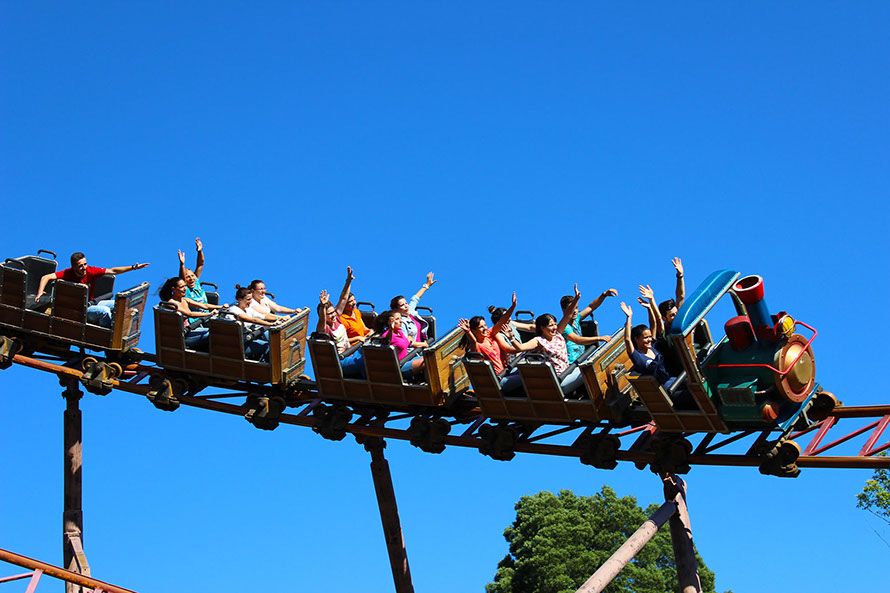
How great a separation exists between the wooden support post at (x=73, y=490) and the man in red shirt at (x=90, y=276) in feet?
3.86

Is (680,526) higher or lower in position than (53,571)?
lower

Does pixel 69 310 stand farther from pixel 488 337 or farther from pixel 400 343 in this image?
pixel 488 337

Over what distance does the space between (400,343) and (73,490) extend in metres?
4.53

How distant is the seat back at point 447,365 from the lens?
35.8 feet

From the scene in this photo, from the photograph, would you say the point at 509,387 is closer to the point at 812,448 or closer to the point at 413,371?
the point at 413,371

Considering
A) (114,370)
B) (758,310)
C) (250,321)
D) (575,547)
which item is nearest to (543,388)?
(758,310)

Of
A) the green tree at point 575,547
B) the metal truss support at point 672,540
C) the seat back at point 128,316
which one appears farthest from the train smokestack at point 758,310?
the green tree at point 575,547

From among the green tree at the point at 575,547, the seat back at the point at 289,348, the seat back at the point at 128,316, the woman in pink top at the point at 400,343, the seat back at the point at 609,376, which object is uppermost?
the green tree at the point at 575,547

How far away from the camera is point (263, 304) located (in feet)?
40.3

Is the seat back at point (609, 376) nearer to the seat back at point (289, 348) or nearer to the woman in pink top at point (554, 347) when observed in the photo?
the woman in pink top at point (554, 347)

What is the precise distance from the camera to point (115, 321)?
12.9 metres

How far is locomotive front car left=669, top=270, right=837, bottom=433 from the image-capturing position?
359 inches

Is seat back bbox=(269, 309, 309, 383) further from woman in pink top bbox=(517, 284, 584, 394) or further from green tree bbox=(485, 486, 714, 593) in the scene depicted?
green tree bbox=(485, 486, 714, 593)

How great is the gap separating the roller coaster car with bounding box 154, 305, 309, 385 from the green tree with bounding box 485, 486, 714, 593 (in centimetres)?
1245
